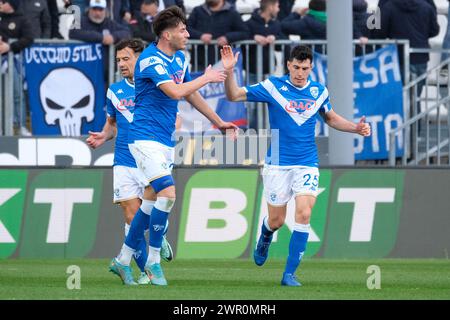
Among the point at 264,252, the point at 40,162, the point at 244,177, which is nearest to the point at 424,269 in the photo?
the point at 264,252

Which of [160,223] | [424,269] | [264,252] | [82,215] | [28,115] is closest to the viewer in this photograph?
[160,223]

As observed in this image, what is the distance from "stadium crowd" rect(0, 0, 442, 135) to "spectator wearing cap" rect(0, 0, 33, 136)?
0.01 m

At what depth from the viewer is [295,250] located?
13570mm

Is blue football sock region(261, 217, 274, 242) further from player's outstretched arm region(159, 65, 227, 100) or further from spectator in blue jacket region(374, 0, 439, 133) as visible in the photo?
spectator in blue jacket region(374, 0, 439, 133)

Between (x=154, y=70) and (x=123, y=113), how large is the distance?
6.76ft

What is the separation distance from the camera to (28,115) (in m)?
20.0

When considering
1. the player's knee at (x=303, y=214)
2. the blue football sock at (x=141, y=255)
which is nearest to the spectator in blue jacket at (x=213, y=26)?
the player's knee at (x=303, y=214)

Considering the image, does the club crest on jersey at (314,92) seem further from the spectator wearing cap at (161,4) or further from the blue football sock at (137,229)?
the spectator wearing cap at (161,4)

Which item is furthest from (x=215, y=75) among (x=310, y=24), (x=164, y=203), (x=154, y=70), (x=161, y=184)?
(x=310, y=24)

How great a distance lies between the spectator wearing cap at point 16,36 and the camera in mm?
19484

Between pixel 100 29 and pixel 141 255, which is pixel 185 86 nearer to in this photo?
pixel 141 255

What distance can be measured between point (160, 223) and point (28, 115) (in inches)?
305

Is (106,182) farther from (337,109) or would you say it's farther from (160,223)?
(160,223)
